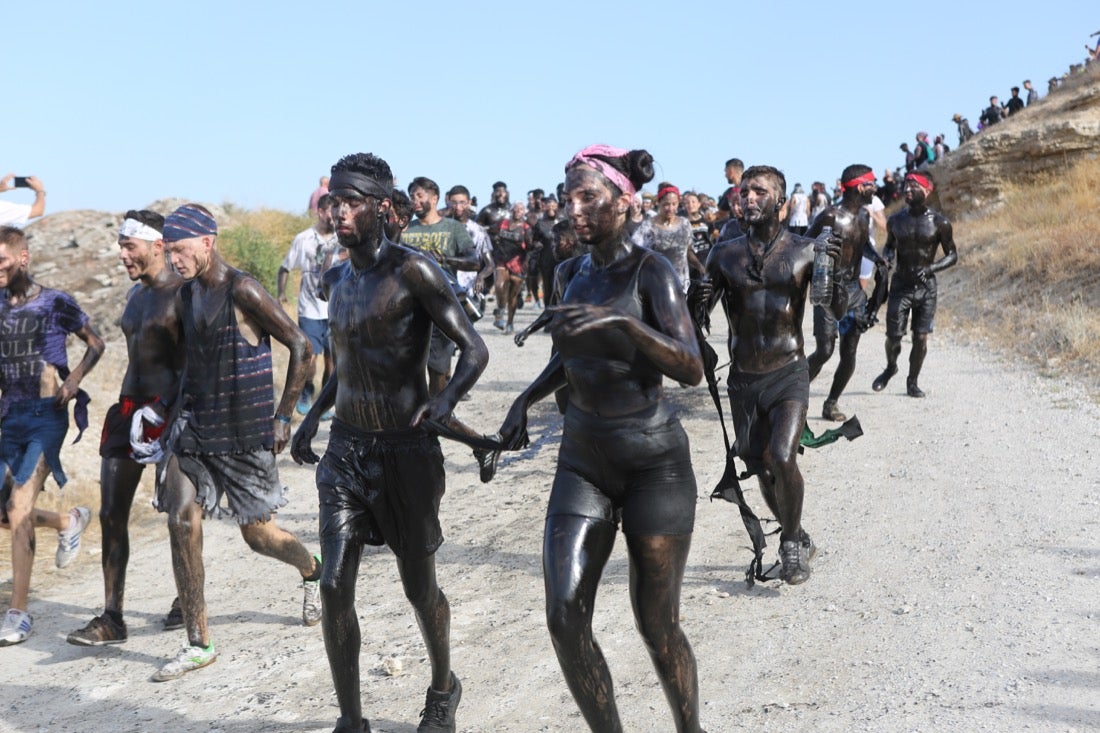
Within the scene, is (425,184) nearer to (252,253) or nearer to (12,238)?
(12,238)

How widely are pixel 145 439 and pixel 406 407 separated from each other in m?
1.98

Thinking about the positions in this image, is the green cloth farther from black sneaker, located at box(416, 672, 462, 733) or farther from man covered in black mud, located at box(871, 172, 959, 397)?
man covered in black mud, located at box(871, 172, 959, 397)

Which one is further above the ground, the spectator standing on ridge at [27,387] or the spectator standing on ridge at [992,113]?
the spectator standing on ridge at [992,113]

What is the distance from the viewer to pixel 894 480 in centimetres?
844

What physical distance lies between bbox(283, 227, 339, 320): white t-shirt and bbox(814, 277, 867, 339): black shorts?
4.20 m

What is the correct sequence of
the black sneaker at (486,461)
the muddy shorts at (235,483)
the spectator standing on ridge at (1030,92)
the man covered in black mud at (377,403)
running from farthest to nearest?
the spectator standing on ridge at (1030,92)
the muddy shorts at (235,483)
the man covered in black mud at (377,403)
the black sneaker at (486,461)

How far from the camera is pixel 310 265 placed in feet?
34.9

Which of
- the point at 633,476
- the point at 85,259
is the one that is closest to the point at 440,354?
the point at 633,476

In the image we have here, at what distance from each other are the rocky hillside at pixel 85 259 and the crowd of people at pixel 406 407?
15.4 metres

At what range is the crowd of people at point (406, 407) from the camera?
374 centimetres

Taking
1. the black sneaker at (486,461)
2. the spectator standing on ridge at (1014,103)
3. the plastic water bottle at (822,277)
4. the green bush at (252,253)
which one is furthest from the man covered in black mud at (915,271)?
the spectator standing on ridge at (1014,103)

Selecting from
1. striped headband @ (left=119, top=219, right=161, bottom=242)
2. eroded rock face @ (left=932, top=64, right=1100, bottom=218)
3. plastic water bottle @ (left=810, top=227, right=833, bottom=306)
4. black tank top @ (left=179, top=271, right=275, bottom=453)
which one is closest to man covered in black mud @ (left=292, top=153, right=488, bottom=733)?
black tank top @ (left=179, top=271, right=275, bottom=453)

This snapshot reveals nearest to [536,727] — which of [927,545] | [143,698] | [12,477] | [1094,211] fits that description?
[143,698]

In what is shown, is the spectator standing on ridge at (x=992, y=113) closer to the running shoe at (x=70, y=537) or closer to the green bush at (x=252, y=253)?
the green bush at (x=252, y=253)
